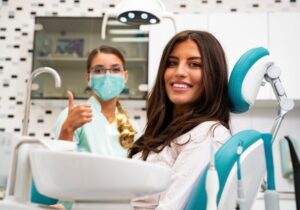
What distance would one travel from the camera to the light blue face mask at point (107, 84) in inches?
97.2

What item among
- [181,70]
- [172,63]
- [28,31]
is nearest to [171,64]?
[172,63]

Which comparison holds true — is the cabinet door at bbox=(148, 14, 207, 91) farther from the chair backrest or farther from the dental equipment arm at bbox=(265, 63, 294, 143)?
the dental equipment arm at bbox=(265, 63, 294, 143)

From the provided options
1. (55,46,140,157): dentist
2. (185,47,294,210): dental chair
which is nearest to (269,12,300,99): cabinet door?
(55,46,140,157): dentist

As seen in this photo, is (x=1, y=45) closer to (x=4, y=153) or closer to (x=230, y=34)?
(x=4, y=153)

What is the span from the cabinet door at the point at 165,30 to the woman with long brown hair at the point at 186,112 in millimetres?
1479

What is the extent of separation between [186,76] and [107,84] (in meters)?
1.05

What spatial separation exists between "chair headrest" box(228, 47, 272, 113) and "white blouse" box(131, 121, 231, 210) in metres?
0.14

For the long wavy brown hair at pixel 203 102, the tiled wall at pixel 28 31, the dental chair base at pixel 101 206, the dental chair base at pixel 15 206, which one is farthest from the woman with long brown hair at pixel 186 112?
the tiled wall at pixel 28 31

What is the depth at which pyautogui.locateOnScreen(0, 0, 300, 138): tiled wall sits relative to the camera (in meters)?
3.59

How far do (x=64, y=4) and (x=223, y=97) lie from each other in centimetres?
276

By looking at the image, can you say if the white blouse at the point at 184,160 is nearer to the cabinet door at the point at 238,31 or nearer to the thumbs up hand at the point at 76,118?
the thumbs up hand at the point at 76,118

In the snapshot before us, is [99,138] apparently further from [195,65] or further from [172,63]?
[195,65]

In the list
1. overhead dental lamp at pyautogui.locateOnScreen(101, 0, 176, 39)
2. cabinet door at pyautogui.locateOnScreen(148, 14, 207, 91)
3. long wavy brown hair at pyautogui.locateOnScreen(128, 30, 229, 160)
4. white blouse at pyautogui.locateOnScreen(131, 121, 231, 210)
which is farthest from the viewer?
cabinet door at pyautogui.locateOnScreen(148, 14, 207, 91)

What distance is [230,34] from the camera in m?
3.14
